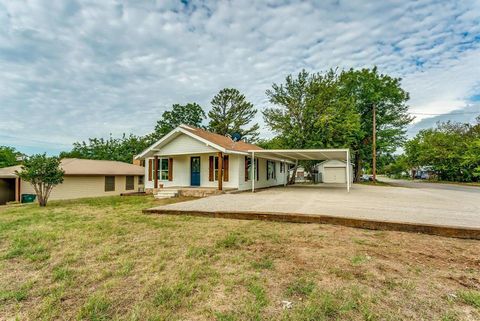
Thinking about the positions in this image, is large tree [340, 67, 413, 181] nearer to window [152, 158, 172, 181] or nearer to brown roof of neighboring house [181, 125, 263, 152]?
brown roof of neighboring house [181, 125, 263, 152]

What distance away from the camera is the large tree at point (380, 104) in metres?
25.4

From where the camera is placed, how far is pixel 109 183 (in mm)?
19203

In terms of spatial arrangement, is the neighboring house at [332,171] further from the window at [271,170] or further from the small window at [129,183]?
the small window at [129,183]

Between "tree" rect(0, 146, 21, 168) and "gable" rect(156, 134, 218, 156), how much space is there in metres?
24.1

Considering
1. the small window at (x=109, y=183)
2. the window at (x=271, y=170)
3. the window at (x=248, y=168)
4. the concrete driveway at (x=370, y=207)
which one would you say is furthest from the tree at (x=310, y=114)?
the small window at (x=109, y=183)

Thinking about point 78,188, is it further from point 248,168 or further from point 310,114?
point 310,114

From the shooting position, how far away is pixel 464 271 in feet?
10.2

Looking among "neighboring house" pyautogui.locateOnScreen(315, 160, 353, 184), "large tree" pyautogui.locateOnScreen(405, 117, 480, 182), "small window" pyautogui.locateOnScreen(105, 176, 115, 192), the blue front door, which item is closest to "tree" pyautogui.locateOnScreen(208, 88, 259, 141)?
"neighboring house" pyautogui.locateOnScreen(315, 160, 353, 184)

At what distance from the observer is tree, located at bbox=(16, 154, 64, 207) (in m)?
9.58

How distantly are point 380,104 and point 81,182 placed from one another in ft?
98.8

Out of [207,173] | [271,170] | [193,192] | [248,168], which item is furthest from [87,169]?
[271,170]

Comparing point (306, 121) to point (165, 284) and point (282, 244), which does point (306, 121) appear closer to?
point (282, 244)

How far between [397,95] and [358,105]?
161 inches

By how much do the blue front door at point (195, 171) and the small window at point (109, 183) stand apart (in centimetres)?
886
